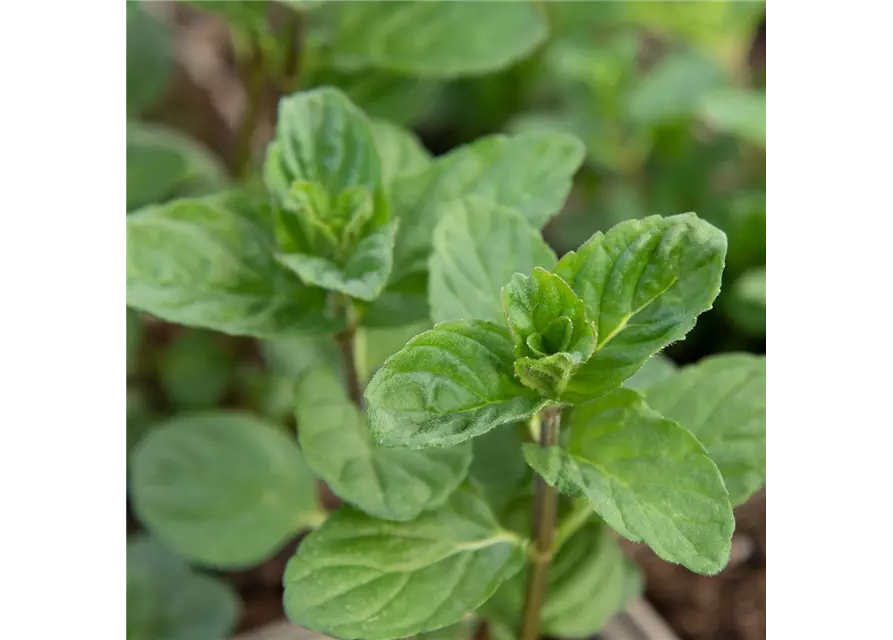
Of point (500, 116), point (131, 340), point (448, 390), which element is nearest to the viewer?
point (448, 390)

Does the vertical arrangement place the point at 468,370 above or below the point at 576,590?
above

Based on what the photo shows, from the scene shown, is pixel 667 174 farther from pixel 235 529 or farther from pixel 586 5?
pixel 235 529

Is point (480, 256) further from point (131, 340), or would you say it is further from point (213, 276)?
point (131, 340)

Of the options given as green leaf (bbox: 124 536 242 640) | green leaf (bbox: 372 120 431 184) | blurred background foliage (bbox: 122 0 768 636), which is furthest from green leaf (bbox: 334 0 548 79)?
green leaf (bbox: 124 536 242 640)

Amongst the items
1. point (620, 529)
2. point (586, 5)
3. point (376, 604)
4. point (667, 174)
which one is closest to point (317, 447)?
point (376, 604)

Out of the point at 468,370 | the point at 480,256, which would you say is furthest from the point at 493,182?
the point at 468,370

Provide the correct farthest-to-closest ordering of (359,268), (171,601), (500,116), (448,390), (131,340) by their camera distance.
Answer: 1. (500,116)
2. (131,340)
3. (171,601)
4. (359,268)
5. (448,390)
